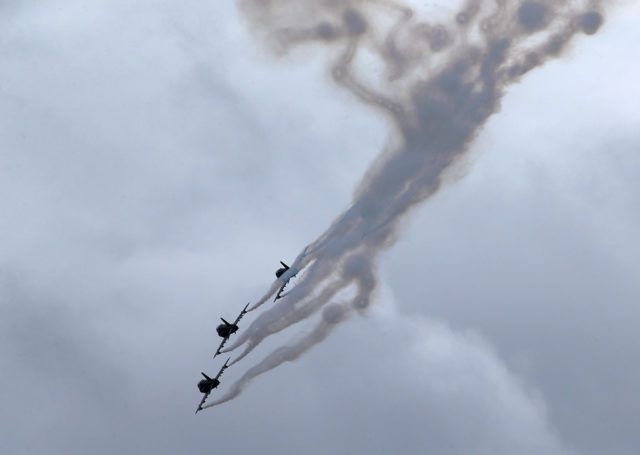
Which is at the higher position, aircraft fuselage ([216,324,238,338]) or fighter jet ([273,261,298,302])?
fighter jet ([273,261,298,302])

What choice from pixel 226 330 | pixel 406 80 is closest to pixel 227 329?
pixel 226 330

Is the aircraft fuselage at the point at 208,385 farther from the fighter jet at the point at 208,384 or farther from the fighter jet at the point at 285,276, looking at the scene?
the fighter jet at the point at 285,276

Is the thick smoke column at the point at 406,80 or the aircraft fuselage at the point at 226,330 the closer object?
the thick smoke column at the point at 406,80

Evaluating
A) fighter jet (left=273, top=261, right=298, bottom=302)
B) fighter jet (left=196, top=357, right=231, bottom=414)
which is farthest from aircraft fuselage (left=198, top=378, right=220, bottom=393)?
fighter jet (left=273, top=261, right=298, bottom=302)

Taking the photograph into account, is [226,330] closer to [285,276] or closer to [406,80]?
[285,276]

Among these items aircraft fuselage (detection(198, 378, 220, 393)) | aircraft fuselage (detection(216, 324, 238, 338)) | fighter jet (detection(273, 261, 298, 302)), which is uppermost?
fighter jet (detection(273, 261, 298, 302))

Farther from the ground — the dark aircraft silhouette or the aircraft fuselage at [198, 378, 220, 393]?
the dark aircraft silhouette

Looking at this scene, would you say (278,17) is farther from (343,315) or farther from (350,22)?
(343,315)

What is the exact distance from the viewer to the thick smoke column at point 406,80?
7969cm

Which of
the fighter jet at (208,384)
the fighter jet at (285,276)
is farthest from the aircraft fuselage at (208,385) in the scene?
the fighter jet at (285,276)

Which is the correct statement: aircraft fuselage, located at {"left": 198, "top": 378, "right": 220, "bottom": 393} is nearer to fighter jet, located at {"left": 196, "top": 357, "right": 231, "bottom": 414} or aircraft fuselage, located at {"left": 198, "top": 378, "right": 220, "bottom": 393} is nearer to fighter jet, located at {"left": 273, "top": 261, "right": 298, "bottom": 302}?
fighter jet, located at {"left": 196, "top": 357, "right": 231, "bottom": 414}

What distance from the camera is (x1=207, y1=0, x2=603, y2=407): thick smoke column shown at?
261 ft

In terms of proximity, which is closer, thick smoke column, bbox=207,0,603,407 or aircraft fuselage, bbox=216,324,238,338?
thick smoke column, bbox=207,0,603,407

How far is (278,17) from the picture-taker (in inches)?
3369
